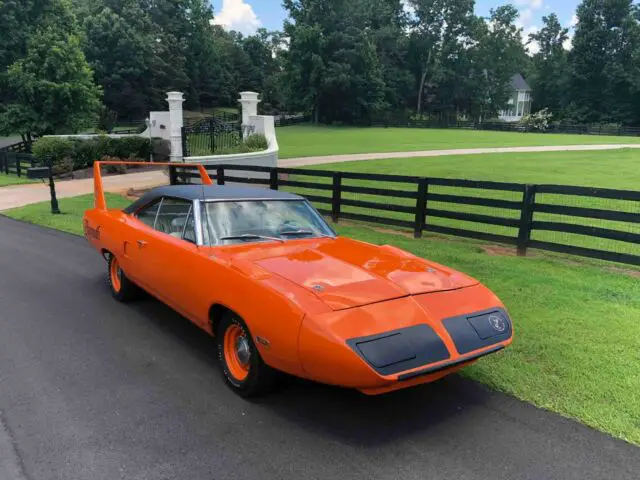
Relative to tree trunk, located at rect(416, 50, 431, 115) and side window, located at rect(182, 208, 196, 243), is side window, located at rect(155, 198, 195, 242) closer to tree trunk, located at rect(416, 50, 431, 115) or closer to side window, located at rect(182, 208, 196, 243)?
side window, located at rect(182, 208, 196, 243)

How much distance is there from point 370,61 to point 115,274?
73693 mm

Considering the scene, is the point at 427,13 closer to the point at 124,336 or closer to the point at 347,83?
the point at 347,83

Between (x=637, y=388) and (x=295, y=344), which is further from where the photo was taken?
(x=637, y=388)

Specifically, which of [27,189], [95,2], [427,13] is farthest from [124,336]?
[427,13]

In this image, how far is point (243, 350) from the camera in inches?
145

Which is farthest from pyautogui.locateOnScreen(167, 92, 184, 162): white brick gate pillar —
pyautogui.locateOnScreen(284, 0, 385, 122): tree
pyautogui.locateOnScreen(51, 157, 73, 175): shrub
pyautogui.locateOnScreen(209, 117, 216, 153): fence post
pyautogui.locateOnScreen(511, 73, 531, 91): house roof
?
pyautogui.locateOnScreen(511, 73, 531, 91): house roof

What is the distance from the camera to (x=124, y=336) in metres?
4.77

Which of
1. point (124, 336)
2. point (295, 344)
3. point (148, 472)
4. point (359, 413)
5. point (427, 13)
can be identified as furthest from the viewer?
point (427, 13)

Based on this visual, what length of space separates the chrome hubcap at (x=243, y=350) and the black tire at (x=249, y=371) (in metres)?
0.02

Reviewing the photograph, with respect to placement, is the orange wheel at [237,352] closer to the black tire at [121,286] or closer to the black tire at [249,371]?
the black tire at [249,371]

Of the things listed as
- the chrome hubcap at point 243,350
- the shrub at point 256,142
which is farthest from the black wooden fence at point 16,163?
the chrome hubcap at point 243,350

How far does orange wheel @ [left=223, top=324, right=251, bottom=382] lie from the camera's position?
3668 millimetres

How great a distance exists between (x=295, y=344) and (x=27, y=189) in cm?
1854

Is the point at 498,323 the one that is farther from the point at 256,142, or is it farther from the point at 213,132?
the point at 213,132
